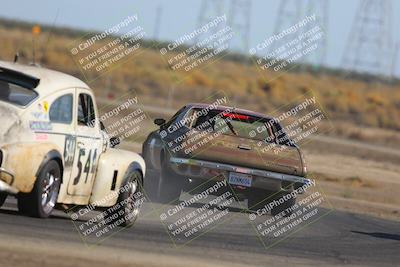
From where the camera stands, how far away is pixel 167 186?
18.3 meters

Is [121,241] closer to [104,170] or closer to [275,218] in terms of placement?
[104,170]

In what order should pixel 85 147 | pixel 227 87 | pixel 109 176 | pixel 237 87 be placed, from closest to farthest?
pixel 85 147 → pixel 109 176 → pixel 227 87 → pixel 237 87

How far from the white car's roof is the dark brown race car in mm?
4647

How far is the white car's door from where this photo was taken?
13.5 meters

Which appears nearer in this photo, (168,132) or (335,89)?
(168,132)

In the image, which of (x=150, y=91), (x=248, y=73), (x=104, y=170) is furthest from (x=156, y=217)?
(x=248, y=73)

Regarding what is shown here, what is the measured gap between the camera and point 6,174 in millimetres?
12141

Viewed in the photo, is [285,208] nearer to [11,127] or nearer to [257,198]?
[257,198]

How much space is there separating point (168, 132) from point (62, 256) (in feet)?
26.1

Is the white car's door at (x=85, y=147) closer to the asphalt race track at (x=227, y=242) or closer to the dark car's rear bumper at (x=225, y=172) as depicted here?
the asphalt race track at (x=227, y=242)

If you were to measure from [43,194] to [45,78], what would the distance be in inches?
50.0

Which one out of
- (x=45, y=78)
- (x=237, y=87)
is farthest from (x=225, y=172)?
(x=237, y=87)

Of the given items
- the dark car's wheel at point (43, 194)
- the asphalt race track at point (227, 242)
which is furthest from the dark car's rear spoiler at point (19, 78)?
the asphalt race track at point (227, 242)

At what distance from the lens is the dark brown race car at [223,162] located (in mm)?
18125
